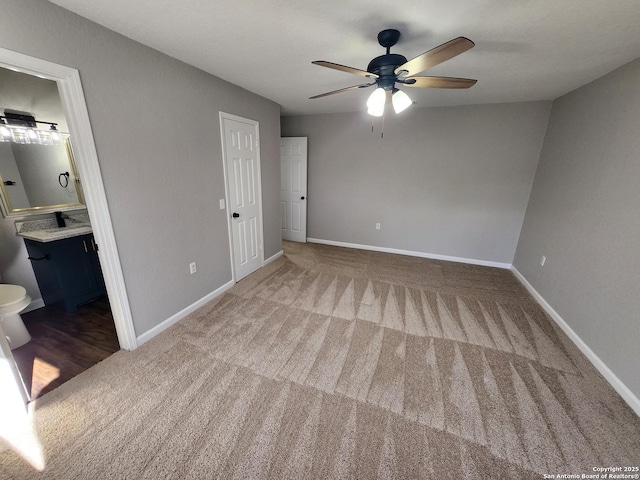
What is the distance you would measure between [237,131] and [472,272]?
3.85m

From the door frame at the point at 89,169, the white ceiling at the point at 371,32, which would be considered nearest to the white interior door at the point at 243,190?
the white ceiling at the point at 371,32

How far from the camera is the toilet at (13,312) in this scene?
6.07 feet

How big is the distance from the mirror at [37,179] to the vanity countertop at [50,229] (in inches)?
4.2

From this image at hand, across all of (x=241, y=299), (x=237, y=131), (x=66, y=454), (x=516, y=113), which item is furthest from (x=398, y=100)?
(x=66, y=454)

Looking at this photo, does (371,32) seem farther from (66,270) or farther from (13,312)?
(66,270)

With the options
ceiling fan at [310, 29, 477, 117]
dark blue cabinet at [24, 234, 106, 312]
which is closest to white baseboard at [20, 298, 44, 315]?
dark blue cabinet at [24, 234, 106, 312]

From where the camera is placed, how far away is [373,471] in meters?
1.27

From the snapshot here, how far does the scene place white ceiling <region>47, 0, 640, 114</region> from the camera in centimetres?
140

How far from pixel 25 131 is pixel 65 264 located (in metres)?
1.35

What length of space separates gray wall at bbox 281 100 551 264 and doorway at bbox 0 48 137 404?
3.37 m

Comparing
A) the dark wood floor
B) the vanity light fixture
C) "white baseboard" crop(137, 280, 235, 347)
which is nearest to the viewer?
the dark wood floor

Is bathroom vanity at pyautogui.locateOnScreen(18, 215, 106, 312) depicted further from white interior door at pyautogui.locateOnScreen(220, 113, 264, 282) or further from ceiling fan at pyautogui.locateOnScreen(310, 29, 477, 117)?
ceiling fan at pyautogui.locateOnScreen(310, 29, 477, 117)

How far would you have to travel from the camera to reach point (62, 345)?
2117 mm

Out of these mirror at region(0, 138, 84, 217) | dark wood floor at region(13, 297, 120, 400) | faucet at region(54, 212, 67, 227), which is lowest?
dark wood floor at region(13, 297, 120, 400)
